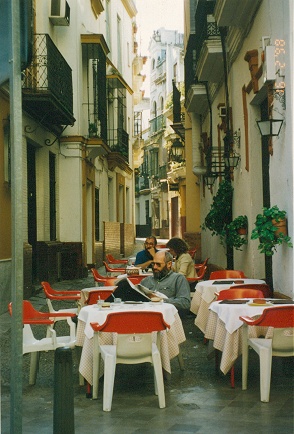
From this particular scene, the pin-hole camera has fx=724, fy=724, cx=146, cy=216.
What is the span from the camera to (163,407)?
6.15 metres

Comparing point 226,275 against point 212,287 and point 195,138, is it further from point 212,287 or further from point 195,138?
point 195,138

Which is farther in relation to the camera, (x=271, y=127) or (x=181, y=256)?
(x=181, y=256)

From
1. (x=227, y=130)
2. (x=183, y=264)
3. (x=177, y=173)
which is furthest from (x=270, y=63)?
(x=177, y=173)

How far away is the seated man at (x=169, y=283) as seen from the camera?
8.47 meters

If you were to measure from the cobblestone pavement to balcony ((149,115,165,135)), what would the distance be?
151 ft

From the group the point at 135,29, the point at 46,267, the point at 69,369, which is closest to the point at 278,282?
the point at 69,369

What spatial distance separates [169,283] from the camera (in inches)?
337

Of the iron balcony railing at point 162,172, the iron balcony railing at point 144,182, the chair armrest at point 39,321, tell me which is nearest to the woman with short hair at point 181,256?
the chair armrest at point 39,321

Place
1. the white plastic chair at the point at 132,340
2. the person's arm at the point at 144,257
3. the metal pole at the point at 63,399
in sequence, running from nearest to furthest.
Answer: the metal pole at the point at 63,399, the white plastic chair at the point at 132,340, the person's arm at the point at 144,257

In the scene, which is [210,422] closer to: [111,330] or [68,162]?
[111,330]

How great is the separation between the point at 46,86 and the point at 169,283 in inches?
373

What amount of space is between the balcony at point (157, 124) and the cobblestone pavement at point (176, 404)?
151 ft

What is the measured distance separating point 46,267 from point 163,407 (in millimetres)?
11771

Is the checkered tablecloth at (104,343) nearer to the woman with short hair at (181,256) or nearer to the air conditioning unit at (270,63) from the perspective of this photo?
the air conditioning unit at (270,63)
